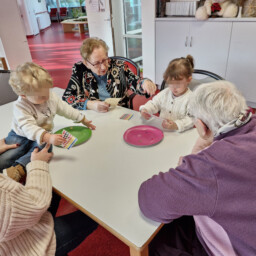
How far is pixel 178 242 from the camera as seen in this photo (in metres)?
0.94

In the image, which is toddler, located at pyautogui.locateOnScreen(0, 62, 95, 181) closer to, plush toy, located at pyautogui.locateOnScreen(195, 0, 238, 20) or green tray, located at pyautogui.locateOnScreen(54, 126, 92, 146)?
green tray, located at pyautogui.locateOnScreen(54, 126, 92, 146)

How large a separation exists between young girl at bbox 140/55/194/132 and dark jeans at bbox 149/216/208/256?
525 millimetres

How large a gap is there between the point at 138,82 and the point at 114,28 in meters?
3.50

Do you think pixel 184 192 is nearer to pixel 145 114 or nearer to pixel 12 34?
pixel 145 114

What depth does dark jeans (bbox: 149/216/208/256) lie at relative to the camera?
898 mm

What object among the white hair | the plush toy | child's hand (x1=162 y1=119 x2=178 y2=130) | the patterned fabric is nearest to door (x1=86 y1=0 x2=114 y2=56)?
the plush toy

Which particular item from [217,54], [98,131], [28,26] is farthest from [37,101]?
[28,26]

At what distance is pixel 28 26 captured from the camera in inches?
383

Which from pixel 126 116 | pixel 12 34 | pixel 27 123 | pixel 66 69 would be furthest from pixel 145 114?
pixel 66 69

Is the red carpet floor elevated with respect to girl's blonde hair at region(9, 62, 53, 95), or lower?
lower

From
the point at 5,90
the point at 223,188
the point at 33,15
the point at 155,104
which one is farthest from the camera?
the point at 33,15

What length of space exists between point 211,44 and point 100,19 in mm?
2657

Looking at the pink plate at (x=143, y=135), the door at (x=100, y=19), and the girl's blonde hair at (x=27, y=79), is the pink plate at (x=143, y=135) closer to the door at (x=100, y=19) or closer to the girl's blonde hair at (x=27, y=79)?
the girl's blonde hair at (x=27, y=79)

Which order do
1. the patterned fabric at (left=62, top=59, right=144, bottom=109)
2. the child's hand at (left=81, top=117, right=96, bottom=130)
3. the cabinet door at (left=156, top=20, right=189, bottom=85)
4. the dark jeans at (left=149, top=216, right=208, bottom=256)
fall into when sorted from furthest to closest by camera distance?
1. the cabinet door at (left=156, top=20, right=189, bottom=85)
2. the patterned fabric at (left=62, top=59, right=144, bottom=109)
3. the child's hand at (left=81, top=117, right=96, bottom=130)
4. the dark jeans at (left=149, top=216, right=208, bottom=256)
